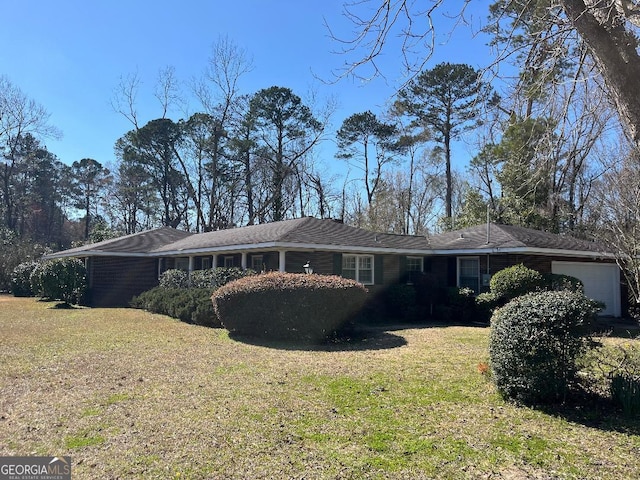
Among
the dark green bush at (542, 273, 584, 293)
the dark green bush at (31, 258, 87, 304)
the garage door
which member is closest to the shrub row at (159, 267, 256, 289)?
the dark green bush at (31, 258, 87, 304)

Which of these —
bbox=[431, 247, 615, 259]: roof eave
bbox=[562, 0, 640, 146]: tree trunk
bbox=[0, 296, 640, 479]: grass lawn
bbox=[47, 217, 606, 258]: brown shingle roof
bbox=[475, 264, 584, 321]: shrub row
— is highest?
bbox=[562, 0, 640, 146]: tree trunk

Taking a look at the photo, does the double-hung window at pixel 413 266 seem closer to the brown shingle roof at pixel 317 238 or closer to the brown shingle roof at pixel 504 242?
the brown shingle roof at pixel 317 238

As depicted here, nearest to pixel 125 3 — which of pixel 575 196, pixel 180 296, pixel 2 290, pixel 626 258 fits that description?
pixel 180 296

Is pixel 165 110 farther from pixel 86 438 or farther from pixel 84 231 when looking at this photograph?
pixel 86 438

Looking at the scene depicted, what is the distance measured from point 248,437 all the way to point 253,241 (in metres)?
11.7

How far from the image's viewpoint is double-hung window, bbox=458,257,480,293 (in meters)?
16.8

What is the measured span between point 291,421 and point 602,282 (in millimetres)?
16670

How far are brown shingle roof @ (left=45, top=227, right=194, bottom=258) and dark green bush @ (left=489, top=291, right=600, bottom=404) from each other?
20382mm

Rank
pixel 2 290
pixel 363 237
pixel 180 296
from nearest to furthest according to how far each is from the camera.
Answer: pixel 180 296
pixel 363 237
pixel 2 290

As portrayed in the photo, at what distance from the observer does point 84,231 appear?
165ft

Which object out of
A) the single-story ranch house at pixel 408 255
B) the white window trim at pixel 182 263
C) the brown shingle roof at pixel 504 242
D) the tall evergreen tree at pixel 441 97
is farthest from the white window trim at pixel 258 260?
the tall evergreen tree at pixel 441 97

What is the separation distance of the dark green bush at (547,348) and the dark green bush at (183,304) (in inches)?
379

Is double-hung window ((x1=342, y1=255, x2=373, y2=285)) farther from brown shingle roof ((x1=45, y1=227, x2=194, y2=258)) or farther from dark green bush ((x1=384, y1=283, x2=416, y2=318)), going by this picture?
brown shingle roof ((x1=45, y1=227, x2=194, y2=258))

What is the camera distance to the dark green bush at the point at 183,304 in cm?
1363
